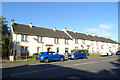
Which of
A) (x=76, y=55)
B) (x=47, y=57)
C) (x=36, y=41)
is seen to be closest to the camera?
(x=47, y=57)

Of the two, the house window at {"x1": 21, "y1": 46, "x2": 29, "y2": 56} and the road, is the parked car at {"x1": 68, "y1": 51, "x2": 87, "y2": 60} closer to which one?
the house window at {"x1": 21, "y1": 46, "x2": 29, "y2": 56}

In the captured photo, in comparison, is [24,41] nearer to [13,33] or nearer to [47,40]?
[13,33]

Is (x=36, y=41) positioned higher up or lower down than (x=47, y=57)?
higher up

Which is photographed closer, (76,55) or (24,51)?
(76,55)

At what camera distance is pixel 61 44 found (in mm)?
38688

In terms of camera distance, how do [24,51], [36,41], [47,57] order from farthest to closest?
[36,41] < [24,51] < [47,57]

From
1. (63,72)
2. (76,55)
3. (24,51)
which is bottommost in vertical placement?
(63,72)

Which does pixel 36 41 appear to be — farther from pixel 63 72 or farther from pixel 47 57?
pixel 63 72

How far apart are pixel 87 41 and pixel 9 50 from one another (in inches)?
1110

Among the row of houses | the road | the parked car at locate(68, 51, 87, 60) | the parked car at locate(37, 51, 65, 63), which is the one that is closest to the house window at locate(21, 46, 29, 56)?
the row of houses

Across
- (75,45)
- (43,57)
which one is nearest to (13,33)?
(43,57)

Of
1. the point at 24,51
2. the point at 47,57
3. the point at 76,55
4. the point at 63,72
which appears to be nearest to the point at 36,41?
the point at 24,51

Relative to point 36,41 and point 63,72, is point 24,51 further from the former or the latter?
point 63,72

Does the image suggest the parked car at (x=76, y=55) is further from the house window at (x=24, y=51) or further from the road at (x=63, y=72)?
the road at (x=63, y=72)
